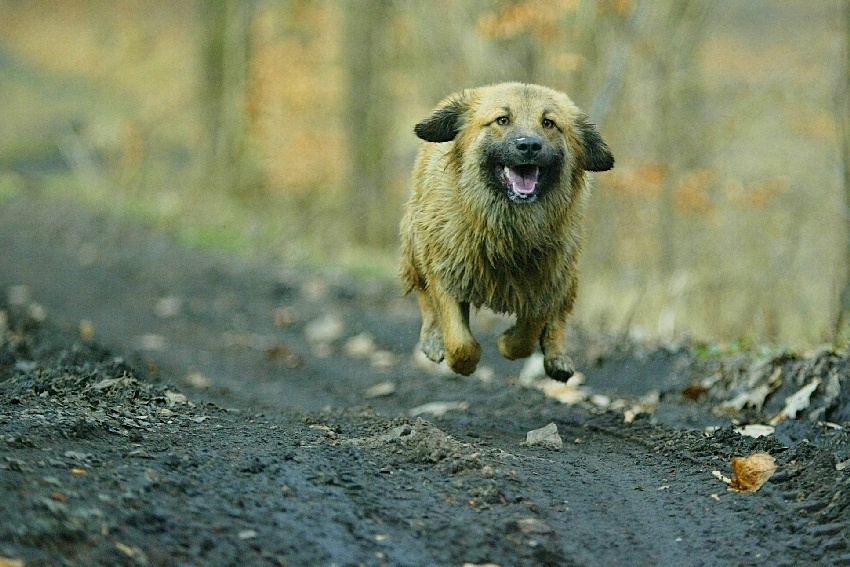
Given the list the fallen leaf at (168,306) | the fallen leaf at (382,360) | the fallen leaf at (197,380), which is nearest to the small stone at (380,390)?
the fallen leaf at (382,360)

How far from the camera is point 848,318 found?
8.38 m

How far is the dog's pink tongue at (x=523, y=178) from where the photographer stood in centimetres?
596

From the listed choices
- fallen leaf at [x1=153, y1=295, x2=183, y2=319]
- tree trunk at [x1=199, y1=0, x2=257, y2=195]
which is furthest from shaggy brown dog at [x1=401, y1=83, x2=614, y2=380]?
tree trunk at [x1=199, y1=0, x2=257, y2=195]

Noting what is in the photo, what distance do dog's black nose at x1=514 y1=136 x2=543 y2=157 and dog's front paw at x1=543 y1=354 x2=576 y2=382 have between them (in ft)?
4.82

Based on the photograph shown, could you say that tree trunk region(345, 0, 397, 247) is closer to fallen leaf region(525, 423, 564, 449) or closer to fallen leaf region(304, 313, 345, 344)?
fallen leaf region(304, 313, 345, 344)

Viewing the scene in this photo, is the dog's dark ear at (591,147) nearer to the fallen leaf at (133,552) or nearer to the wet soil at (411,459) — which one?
the wet soil at (411,459)

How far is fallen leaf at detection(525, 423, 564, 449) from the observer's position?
566cm

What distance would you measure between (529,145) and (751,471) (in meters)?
2.15

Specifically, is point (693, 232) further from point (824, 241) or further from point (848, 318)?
point (848, 318)

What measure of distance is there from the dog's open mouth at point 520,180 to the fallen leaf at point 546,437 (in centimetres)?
133

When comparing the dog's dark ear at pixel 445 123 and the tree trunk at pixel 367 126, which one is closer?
→ the dog's dark ear at pixel 445 123

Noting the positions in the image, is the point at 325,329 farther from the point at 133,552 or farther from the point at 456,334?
the point at 133,552

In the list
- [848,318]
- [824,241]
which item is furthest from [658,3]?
[848,318]

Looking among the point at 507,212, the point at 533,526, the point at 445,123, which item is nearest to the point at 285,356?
the point at 445,123
